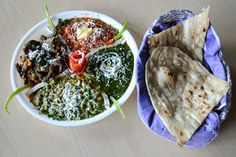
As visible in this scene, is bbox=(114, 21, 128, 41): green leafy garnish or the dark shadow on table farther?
bbox=(114, 21, 128, 41): green leafy garnish

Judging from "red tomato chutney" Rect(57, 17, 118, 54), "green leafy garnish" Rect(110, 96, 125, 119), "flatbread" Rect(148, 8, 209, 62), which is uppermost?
"red tomato chutney" Rect(57, 17, 118, 54)

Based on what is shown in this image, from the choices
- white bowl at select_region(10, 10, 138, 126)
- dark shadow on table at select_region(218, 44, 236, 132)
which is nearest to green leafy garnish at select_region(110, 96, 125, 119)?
white bowl at select_region(10, 10, 138, 126)

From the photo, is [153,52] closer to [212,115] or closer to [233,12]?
[212,115]

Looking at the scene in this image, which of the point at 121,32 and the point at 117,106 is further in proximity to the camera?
the point at 121,32

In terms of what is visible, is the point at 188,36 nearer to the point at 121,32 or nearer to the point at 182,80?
the point at 182,80

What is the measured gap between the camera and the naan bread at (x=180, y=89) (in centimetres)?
100

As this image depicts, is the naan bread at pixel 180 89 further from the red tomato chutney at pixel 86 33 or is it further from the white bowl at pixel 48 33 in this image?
the red tomato chutney at pixel 86 33

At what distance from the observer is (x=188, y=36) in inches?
43.1

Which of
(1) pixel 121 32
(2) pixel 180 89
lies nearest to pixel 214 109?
(2) pixel 180 89

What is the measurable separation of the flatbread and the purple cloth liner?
18mm

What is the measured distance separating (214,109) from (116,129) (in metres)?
0.31

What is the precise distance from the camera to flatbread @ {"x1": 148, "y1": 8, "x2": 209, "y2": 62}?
1.07m

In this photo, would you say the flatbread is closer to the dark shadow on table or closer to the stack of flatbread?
the stack of flatbread

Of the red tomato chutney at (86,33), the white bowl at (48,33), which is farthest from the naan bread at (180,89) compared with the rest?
the red tomato chutney at (86,33)
